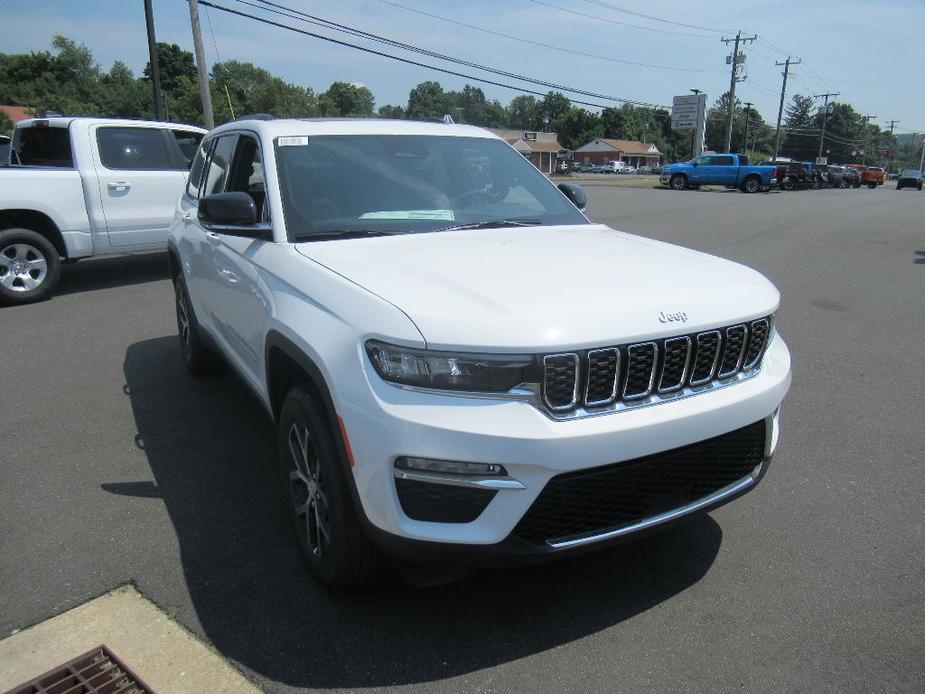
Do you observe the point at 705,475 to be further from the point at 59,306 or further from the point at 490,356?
the point at 59,306

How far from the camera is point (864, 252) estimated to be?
12344mm

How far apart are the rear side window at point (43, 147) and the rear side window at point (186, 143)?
1334 millimetres

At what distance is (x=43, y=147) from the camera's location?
887 cm

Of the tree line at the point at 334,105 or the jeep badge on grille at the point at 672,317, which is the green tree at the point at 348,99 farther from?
the jeep badge on grille at the point at 672,317

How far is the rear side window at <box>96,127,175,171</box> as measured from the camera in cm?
859

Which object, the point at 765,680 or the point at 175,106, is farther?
the point at 175,106

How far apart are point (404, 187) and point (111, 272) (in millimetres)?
8273

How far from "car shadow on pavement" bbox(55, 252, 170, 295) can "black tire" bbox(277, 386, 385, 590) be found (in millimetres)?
7358

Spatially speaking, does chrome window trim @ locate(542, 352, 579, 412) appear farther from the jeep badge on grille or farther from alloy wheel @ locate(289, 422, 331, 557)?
alloy wheel @ locate(289, 422, 331, 557)

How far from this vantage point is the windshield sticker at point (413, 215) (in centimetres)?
336

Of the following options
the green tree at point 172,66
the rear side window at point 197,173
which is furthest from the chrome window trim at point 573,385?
the green tree at point 172,66

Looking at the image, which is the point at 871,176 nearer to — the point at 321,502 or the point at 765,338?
the point at 765,338

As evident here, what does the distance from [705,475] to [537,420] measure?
0.80 m

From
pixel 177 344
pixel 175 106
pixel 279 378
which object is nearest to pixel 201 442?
pixel 279 378
